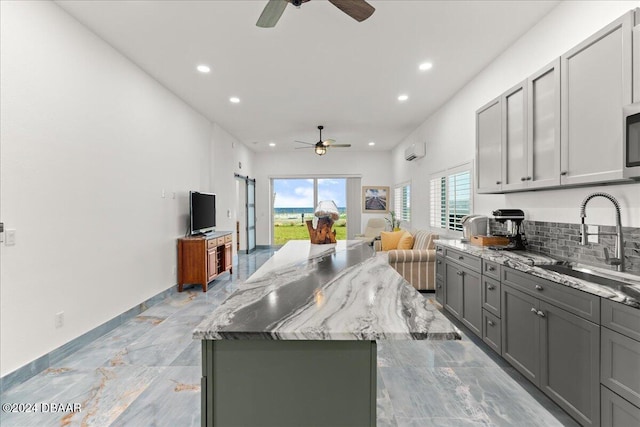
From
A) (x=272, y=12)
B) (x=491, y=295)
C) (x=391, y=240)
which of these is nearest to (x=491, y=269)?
(x=491, y=295)

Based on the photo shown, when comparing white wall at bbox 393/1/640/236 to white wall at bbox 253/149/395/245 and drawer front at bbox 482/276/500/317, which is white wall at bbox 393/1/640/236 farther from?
white wall at bbox 253/149/395/245

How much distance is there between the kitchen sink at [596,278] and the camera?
143 cm

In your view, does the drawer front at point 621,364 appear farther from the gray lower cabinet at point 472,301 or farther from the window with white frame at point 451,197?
the window with white frame at point 451,197

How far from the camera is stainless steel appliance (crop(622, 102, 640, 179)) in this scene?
153 cm

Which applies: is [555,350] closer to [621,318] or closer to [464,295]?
[621,318]

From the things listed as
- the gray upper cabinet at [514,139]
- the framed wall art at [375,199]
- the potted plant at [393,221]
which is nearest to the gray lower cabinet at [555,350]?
the gray upper cabinet at [514,139]

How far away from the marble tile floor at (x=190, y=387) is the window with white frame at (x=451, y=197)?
74.5 inches

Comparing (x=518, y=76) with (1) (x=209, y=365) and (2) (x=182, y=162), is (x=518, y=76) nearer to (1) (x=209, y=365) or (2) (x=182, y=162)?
(1) (x=209, y=365)

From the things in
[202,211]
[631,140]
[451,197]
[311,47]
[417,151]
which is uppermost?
[311,47]

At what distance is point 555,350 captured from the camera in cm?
178

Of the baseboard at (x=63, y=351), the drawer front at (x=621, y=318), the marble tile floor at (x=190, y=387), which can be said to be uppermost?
the drawer front at (x=621, y=318)

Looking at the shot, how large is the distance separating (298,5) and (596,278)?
98.1 inches

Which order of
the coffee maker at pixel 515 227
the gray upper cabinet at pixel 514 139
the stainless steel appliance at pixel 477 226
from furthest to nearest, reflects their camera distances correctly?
the stainless steel appliance at pixel 477 226 < the coffee maker at pixel 515 227 < the gray upper cabinet at pixel 514 139

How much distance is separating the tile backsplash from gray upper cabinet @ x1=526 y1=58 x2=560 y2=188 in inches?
17.0
